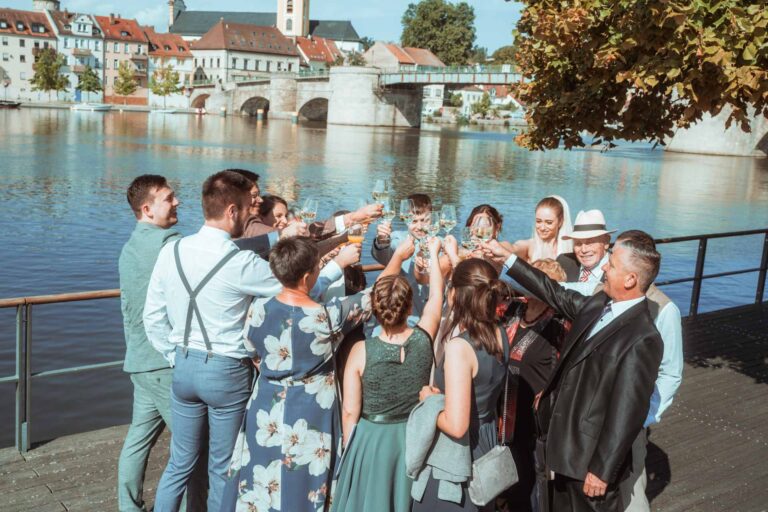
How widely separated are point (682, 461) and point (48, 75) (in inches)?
3977

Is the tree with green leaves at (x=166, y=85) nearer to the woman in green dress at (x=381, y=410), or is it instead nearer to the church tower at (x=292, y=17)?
the church tower at (x=292, y=17)

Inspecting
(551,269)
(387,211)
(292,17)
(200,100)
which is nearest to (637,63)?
(551,269)

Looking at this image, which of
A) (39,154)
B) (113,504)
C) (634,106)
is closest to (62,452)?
(113,504)

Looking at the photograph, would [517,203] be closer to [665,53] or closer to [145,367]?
[665,53]

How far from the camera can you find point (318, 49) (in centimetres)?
13125

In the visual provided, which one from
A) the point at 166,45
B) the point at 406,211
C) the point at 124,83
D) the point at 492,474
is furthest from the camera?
the point at 166,45

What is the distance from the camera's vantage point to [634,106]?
7535mm

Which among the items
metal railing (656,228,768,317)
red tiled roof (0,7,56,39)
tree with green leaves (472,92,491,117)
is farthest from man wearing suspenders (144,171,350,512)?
tree with green leaves (472,92,491,117)

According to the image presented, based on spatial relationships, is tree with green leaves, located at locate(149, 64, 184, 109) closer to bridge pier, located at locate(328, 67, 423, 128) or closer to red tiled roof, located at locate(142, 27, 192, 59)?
red tiled roof, located at locate(142, 27, 192, 59)

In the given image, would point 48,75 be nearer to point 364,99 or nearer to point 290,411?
point 364,99

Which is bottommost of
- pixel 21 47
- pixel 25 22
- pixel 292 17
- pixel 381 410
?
pixel 381 410

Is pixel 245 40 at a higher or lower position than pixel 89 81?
higher

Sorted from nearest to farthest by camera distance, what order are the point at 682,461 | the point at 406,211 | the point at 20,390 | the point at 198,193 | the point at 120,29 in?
the point at 406,211 → the point at 20,390 → the point at 682,461 → the point at 198,193 → the point at 120,29

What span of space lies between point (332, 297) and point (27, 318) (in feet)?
6.72
